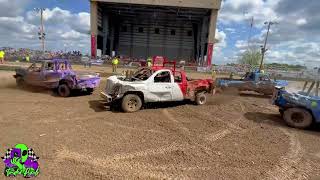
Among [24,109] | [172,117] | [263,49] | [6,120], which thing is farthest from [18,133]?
[263,49]

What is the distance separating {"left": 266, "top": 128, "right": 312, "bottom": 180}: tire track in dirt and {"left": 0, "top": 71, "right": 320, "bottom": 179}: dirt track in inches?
0.9

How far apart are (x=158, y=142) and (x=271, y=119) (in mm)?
5258

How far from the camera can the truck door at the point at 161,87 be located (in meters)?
9.41

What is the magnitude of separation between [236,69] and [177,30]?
Result: 2452 centimetres

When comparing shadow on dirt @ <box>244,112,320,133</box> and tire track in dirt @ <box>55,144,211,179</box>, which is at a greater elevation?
shadow on dirt @ <box>244,112,320,133</box>

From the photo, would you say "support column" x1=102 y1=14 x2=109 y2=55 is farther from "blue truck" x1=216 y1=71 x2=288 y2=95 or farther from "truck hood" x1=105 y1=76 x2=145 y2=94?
"truck hood" x1=105 y1=76 x2=145 y2=94

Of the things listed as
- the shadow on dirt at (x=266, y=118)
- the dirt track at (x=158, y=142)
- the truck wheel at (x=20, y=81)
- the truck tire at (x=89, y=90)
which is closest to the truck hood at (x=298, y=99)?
the shadow on dirt at (x=266, y=118)

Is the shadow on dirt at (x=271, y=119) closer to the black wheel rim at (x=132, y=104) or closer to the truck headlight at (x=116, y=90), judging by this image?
the black wheel rim at (x=132, y=104)

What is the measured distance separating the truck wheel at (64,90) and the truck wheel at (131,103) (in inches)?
158

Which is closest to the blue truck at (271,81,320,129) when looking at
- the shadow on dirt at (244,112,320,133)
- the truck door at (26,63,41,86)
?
the shadow on dirt at (244,112,320,133)

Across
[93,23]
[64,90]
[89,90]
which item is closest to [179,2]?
[93,23]

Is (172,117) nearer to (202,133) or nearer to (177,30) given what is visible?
(202,133)

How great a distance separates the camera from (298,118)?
8352 millimetres

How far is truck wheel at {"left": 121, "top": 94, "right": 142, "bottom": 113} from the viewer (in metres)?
9.03
